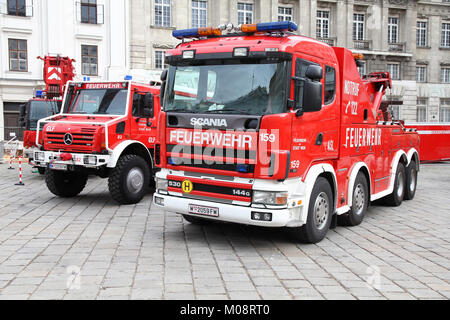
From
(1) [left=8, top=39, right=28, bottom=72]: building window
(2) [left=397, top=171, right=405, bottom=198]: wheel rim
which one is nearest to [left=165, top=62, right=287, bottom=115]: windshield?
(2) [left=397, top=171, right=405, bottom=198]: wheel rim

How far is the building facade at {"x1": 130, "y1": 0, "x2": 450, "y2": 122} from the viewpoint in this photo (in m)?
32.5

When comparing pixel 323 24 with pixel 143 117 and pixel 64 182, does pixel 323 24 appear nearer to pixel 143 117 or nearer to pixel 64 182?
pixel 143 117

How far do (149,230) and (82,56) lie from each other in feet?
84.2

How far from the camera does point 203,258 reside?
623cm

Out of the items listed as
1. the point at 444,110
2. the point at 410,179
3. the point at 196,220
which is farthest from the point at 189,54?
the point at 444,110

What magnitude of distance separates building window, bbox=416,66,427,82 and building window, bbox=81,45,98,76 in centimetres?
2683

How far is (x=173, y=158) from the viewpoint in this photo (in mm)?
6980

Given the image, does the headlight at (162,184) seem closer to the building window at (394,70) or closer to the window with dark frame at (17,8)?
the window with dark frame at (17,8)

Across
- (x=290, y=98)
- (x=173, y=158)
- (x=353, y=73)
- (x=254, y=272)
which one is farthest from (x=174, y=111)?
(x=353, y=73)

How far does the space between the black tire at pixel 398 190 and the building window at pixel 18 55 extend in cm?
2624

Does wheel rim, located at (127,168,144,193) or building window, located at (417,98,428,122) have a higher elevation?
building window, located at (417,98,428,122)

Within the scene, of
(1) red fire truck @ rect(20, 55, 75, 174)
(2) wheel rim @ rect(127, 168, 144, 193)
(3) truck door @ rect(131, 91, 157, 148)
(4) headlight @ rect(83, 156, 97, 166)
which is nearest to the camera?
(4) headlight @ rect(83, 156, 97, 166)

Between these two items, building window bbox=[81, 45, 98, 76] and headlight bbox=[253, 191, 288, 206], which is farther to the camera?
building window bbox=[81, 45, 98, 76]

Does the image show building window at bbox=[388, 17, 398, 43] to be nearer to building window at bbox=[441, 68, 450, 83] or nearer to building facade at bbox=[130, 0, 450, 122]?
A: building facade at bbox=[130, 0, 450, 122]
